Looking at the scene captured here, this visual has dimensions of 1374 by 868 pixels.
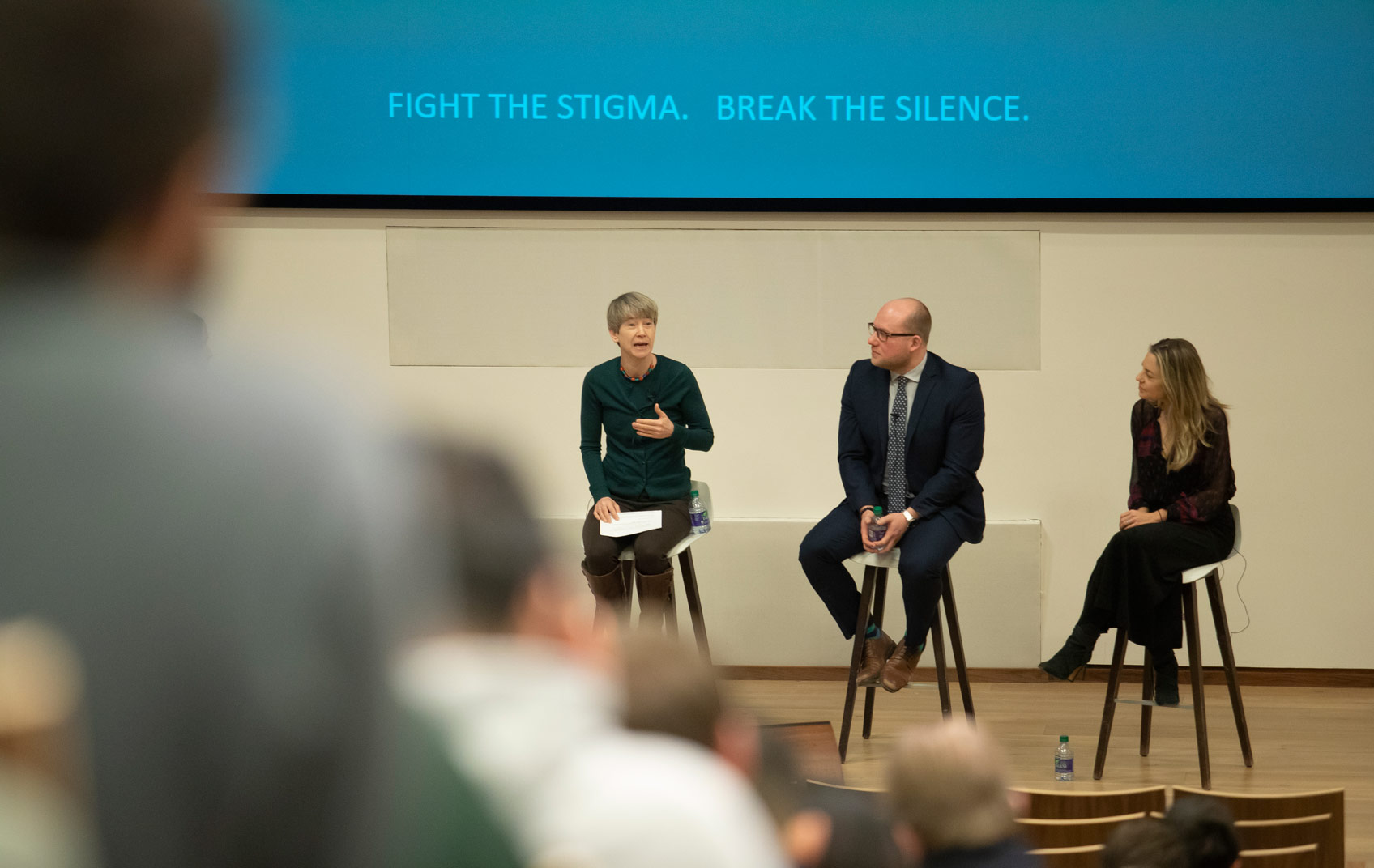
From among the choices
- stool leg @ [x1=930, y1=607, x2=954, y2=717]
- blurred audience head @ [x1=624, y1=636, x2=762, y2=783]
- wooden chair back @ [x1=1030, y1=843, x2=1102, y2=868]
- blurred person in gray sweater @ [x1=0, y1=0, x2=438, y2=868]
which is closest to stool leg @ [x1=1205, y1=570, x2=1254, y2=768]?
stool leg @ [x1=930, y1=607, x2=954, y2=717]

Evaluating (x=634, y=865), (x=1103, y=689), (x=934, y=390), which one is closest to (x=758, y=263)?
(x=934, y=390)

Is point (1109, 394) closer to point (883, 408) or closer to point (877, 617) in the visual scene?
point (883, 408)

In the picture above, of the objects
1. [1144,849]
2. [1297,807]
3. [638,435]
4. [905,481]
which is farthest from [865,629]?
[1144,849]

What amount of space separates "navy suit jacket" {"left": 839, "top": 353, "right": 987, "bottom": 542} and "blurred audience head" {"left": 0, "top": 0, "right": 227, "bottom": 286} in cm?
373

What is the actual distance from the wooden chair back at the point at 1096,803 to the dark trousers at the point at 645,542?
6.03 feet

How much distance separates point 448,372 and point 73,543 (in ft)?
17.0

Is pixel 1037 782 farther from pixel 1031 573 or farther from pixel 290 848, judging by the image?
pixel 290 848

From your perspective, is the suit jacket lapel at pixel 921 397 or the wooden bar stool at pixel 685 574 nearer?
the suit jacket lapel at pixel 921 397

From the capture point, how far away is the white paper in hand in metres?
4.22

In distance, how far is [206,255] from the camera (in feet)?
1.62

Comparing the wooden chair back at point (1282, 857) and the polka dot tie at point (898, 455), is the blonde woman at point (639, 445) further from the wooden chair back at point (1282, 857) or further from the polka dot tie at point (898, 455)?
the wooden chair back at point (1282, 857)

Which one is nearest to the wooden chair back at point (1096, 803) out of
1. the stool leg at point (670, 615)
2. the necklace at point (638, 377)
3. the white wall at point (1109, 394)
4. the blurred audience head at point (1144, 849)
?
the blurred audience head at point (1144, 849)

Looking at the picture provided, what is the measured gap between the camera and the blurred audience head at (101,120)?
1.44ft

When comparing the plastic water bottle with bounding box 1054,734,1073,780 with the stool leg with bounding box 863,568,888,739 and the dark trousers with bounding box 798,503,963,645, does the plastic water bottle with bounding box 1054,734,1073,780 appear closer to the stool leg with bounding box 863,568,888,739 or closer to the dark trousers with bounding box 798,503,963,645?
the dark trousers with bounding box 798,503,963,645
